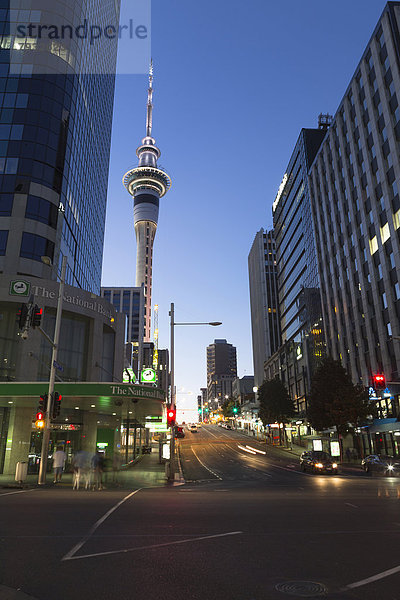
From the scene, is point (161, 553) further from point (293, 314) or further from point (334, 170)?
point (293, 314)

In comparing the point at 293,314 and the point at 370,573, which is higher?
the point at 293,314

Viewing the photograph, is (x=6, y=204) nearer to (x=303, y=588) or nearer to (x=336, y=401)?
(x=336, y=401)

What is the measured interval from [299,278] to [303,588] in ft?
306

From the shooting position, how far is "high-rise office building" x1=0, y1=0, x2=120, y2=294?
4116 cm

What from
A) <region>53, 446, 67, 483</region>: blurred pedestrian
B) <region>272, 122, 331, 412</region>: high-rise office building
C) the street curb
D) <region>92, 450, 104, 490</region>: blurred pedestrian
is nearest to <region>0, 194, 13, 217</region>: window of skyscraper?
<region>53, 446, 67, 483</region>: blurred pedestrian

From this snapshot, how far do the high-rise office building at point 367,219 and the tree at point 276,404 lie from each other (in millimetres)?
15806

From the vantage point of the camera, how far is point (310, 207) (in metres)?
83.4

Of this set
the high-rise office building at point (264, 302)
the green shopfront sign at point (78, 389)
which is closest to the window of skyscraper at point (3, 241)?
the green shopfront sign at point (78, 389)

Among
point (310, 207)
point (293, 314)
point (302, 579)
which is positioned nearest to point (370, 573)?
point (302, 579)

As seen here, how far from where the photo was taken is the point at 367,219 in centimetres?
5600

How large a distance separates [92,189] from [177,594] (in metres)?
60.8

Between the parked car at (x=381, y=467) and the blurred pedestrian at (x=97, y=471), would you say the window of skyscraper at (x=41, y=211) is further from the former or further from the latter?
the parked car at (x=381, y=467)

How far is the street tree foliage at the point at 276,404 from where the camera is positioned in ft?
258

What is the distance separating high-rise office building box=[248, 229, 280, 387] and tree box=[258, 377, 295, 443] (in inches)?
2172
